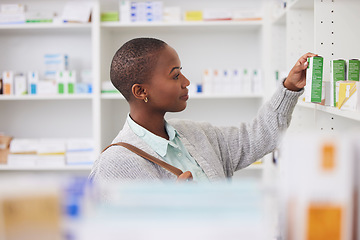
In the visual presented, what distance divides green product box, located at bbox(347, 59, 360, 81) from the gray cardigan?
0.69 feet

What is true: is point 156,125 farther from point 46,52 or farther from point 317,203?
point 46,52

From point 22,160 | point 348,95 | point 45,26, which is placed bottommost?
point 22,160

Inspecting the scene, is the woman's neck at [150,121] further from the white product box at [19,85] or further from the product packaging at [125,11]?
the white product box at [19,85]

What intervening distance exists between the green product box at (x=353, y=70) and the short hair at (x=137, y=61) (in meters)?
0.58

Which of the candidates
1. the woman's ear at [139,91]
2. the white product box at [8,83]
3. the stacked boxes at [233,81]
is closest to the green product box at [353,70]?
the woman's ear at [139,91]

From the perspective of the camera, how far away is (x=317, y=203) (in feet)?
1.45

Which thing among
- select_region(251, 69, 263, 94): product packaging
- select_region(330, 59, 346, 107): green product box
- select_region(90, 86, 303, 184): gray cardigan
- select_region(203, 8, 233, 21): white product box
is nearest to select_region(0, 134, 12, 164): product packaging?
select_region(203, 8, 233, 21): white product box

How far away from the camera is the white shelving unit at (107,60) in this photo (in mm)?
3355

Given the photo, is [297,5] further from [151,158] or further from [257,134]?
[151,158]

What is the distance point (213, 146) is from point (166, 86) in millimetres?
292

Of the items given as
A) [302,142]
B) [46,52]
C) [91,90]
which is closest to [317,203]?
[302,142]

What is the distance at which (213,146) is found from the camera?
1540 millimetres

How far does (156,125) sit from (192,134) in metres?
0.14

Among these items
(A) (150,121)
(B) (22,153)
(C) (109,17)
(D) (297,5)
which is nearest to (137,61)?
(A) (150,121)
